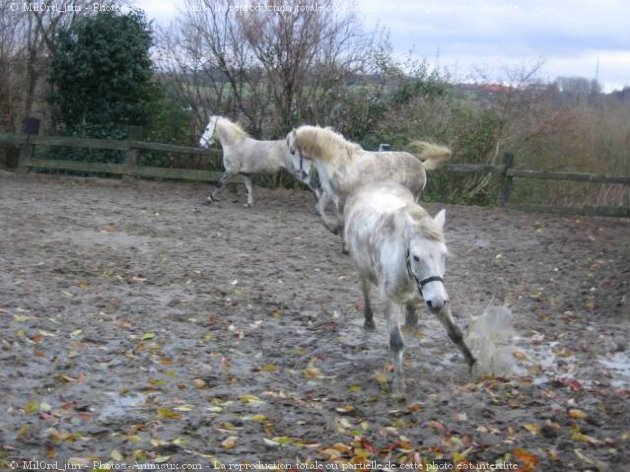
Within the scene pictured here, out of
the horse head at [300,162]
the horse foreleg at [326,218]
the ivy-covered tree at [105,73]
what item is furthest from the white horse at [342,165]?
the ivy-covered tree at [105,73]

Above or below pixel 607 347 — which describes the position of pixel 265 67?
above

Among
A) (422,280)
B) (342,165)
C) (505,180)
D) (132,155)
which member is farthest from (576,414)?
(132,155)

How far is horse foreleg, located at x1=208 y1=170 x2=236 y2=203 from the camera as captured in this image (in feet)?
48.2

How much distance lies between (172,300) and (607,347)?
395cm

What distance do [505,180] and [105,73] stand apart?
30.8 ft

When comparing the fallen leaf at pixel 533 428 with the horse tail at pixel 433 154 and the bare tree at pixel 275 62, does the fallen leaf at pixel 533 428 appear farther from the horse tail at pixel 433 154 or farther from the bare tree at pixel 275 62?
the bare tree at pixel 275 62

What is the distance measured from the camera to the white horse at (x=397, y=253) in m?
5.04

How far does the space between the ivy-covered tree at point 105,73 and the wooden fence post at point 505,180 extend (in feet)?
27.4

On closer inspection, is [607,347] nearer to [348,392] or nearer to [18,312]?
[348,392]

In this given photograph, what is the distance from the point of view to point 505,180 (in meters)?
14.4

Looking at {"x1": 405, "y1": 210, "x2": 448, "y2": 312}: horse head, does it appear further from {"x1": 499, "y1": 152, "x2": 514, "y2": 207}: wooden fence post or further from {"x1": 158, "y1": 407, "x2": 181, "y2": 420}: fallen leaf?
{"x1": 499, "y1": 152, "x2": 514, "y2": 207}: wooden fence post

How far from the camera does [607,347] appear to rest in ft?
21.5

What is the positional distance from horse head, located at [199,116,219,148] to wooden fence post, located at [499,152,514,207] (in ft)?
18.3

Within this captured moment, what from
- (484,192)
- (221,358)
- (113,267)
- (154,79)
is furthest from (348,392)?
(154,79)
